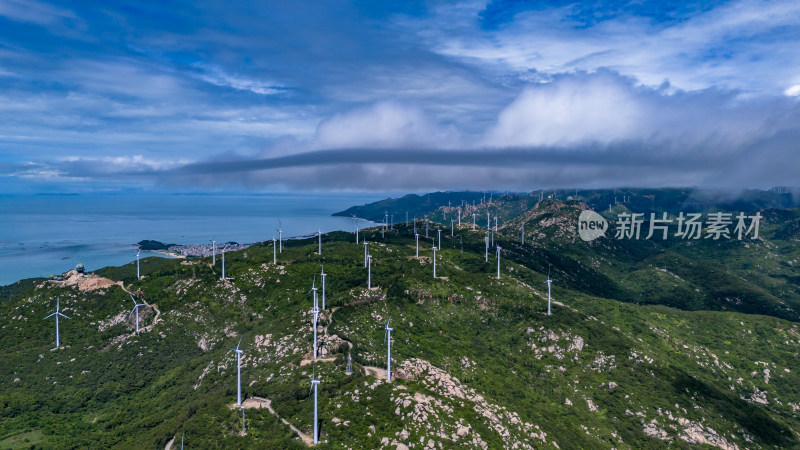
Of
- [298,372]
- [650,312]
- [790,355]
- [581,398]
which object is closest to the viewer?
[298,372]

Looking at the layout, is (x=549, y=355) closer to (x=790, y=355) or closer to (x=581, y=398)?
(x=581, y=398)

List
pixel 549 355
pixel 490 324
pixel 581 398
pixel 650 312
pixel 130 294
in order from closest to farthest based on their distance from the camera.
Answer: pixel 581 398 < pixel 549 355 < pixel 490 324 < pixel 130 294 < pixel 650 312

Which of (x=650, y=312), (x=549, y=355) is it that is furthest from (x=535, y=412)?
(x=650, y=312)

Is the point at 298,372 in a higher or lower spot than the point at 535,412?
higher

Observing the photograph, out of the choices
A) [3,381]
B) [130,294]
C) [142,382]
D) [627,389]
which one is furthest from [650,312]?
[3,381]

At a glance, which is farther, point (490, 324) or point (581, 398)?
point (490, 324)

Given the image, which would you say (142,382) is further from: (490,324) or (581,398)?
(581,398)

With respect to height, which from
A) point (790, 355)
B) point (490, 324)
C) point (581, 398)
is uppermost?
point (490, 324)
